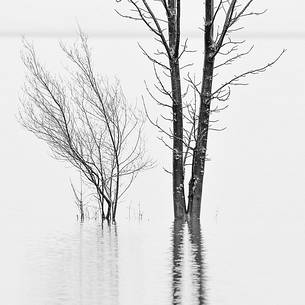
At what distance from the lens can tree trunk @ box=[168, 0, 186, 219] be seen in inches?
493

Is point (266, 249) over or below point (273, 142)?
below

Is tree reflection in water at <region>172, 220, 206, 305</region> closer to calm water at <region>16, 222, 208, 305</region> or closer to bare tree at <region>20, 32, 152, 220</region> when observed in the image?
calm water at <region>16, 222, 208, 305</region>

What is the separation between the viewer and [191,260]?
8.73m

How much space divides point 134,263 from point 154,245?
1099 millimetres

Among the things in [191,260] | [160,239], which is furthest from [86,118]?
[191,260]

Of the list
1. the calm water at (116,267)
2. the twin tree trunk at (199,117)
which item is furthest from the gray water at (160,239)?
the twin tree trunk at (199,117)

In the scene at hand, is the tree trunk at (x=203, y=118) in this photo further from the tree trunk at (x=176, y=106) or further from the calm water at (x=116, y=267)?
the calm water at (x=116, y=267)

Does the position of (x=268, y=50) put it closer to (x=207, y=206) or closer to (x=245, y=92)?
(x=245, y=92)

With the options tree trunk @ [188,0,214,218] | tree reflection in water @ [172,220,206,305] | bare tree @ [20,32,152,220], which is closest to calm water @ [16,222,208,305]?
tree reflection in water @ [172,220,206,305]

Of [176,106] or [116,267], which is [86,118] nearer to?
[176,106]

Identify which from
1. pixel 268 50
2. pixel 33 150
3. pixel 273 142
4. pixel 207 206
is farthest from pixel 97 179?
pixel 268 50

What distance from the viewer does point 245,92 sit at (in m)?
38.9

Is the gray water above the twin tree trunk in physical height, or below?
below

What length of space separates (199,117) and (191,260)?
13.7 ft
